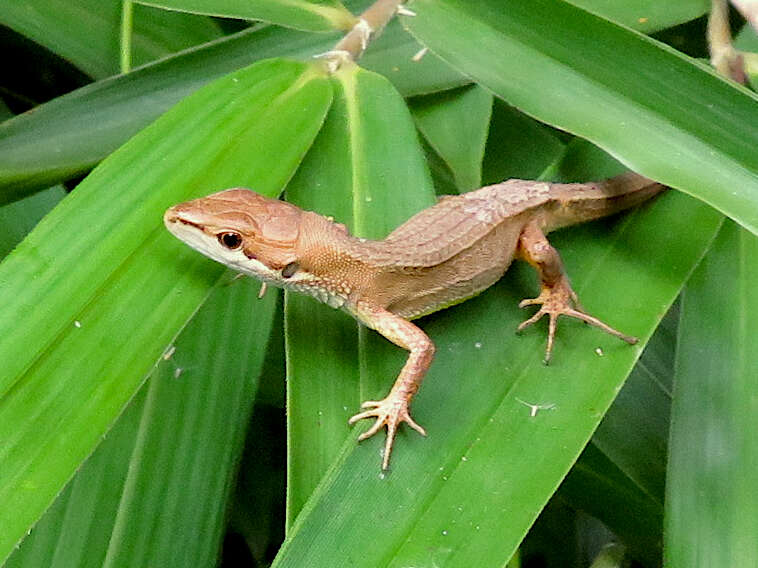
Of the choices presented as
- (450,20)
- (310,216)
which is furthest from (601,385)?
(450,20)

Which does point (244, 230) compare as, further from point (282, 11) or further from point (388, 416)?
point (282, 11)

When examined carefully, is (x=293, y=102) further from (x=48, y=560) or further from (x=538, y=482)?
(x=48, y=560)

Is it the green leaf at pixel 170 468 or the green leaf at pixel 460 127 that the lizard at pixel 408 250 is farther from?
the green leaf at pixel 170 468

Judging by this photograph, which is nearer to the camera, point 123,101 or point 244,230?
point 244,230

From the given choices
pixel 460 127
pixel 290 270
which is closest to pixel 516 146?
pixel 460 127

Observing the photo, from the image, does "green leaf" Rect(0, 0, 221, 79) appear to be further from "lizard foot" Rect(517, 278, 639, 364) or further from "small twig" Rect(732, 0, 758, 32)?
"small twig" Rect(732, 0, 758, 32)

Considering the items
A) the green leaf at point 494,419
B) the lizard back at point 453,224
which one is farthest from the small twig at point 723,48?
the lizard back at point 453,224

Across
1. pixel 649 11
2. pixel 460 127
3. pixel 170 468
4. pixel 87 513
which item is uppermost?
pixel 649 11
